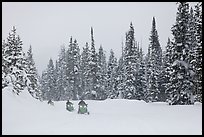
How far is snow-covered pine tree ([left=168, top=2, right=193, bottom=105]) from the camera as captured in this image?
29.4 meters

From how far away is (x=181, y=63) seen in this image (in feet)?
97.1

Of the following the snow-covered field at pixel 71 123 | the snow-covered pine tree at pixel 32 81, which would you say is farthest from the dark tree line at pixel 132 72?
the snow-covered field at pixel 71 123

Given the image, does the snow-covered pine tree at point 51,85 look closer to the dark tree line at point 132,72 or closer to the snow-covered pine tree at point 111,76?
the dark tree line at point 132,72

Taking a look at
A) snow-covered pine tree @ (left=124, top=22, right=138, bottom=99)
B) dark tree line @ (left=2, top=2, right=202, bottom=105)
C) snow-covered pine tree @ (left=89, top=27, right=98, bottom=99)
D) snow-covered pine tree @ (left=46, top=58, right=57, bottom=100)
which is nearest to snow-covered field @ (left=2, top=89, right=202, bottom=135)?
dark tree line @ (left=2, top=2, right=202, bottom=105)

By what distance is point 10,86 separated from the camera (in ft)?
62.2

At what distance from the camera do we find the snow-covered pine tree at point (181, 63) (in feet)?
96.5

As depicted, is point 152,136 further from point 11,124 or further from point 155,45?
point 155,45

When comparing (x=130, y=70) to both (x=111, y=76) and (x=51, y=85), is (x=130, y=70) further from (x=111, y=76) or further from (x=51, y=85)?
(x=51, y=85)

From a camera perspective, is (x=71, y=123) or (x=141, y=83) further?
(x=141, y=83)

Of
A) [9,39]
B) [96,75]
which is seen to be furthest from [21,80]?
[96,75]

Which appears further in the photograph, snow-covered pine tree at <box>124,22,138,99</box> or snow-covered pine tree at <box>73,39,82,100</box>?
snow-covered pine tree at <box>73,39,82,100</box>

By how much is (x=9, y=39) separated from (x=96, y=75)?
22428 mm

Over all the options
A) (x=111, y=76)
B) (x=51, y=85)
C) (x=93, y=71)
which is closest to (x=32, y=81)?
(x=93, y=71)

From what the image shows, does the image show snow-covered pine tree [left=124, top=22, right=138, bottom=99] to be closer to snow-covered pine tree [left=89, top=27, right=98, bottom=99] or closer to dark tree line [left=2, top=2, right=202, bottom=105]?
dark tree line [left=2, top=2, right=202, bottom=105]
